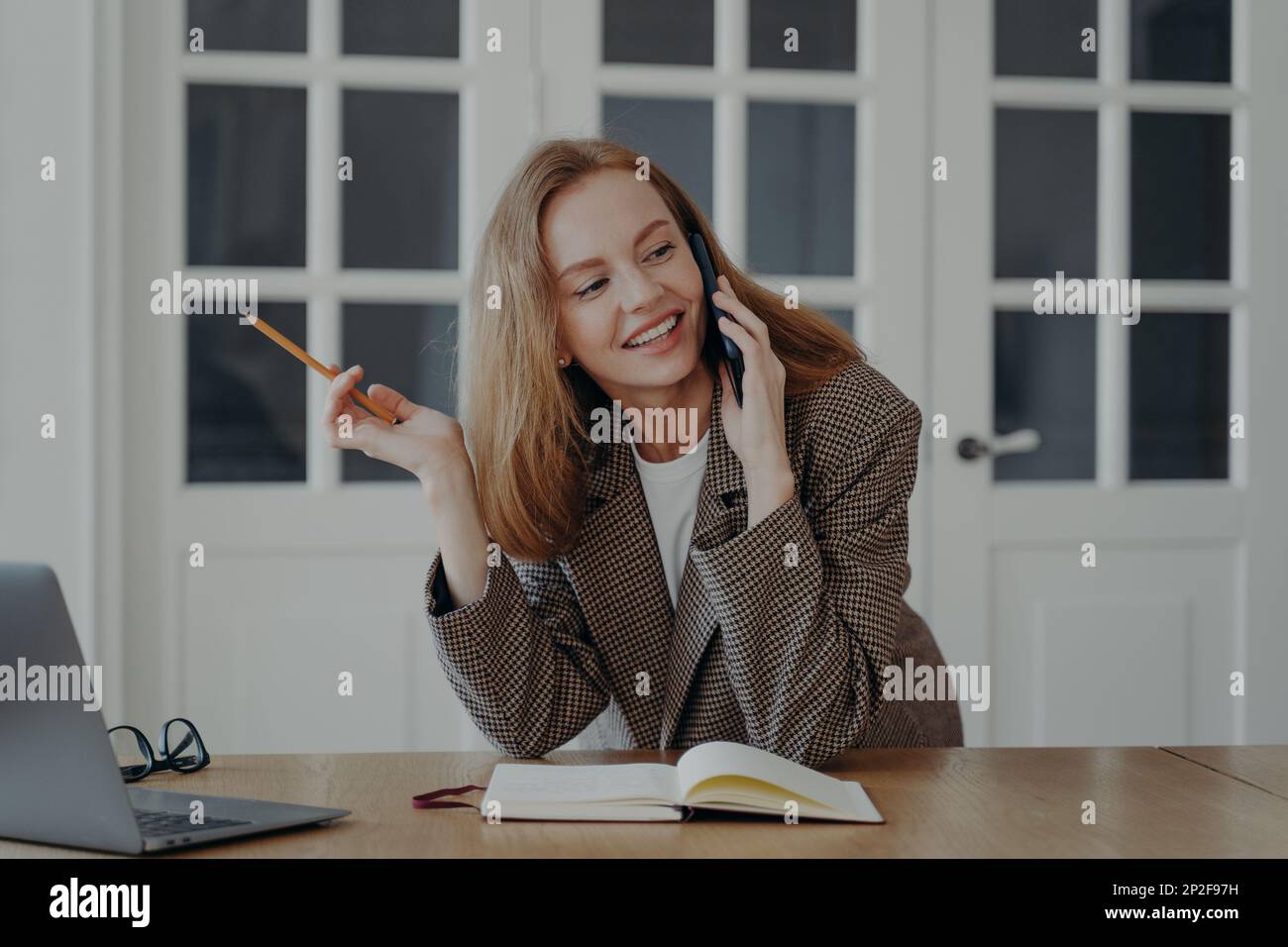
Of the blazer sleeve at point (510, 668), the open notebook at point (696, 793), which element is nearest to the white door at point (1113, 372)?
the blazer sleeve at point (510, 668)

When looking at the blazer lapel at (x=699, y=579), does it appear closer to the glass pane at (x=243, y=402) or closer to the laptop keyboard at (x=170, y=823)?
the laptop keyboard at (x=170, y=823)

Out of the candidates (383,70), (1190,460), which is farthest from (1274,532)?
(383,70)

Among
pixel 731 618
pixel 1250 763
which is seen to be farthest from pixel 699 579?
pixel 1250 763

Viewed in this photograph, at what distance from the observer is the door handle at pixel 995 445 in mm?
2535

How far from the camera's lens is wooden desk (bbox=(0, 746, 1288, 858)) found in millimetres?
886

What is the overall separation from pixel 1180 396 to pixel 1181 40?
2.37 ft

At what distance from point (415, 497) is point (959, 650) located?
43.0 inches

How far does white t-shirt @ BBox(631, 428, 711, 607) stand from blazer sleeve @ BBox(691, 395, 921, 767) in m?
0.19

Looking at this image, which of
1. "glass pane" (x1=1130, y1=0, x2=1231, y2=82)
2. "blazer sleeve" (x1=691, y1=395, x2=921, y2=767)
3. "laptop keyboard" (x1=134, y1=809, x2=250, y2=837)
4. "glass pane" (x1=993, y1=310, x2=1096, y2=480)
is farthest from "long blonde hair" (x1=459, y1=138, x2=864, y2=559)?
"glass pane" (x1=1130, y1=0, x2=1231, y2=82)

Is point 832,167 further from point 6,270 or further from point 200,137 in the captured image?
point 6,270

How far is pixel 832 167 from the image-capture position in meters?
2.55

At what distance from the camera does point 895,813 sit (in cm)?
100

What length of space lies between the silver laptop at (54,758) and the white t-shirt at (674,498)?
738 millimetres

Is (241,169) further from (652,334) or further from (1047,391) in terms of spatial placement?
(1047,391)
